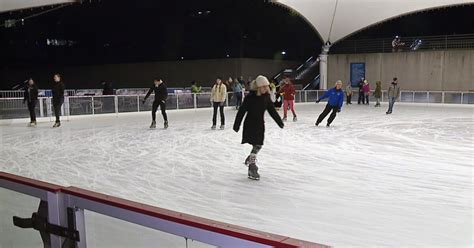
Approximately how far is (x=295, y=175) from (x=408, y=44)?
2244 centimetres

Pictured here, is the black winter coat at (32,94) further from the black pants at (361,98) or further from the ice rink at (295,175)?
the black pants at (361,98)

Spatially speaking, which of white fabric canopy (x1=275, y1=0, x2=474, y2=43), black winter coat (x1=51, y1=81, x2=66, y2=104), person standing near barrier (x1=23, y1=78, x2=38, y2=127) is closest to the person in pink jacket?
white fabric canopy (x1=275, y1=0, x2=474, y2=43)

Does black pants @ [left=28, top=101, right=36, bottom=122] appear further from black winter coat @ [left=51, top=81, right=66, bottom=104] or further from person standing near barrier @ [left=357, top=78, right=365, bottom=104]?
person standing near barrier @ [left=357, top=78, right=365, bottom=104]

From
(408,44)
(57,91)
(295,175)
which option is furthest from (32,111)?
(408,44)

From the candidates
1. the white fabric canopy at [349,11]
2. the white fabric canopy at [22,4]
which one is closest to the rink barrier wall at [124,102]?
the white fabric canopy at [22,4]

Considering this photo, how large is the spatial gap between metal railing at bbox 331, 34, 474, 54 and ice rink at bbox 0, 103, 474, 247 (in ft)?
50.1

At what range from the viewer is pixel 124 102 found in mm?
15922

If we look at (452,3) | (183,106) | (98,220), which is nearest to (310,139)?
(98,220)

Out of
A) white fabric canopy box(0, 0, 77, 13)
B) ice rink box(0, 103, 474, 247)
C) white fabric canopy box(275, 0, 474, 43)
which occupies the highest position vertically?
white fabric canopy box(275, 0, 474, 43)

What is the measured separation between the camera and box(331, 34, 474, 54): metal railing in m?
23.8

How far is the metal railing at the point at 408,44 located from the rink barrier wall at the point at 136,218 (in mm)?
25571

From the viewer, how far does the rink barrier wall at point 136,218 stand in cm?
146

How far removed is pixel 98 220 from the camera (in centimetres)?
204

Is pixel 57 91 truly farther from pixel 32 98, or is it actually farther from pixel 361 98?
pixel 361 98
